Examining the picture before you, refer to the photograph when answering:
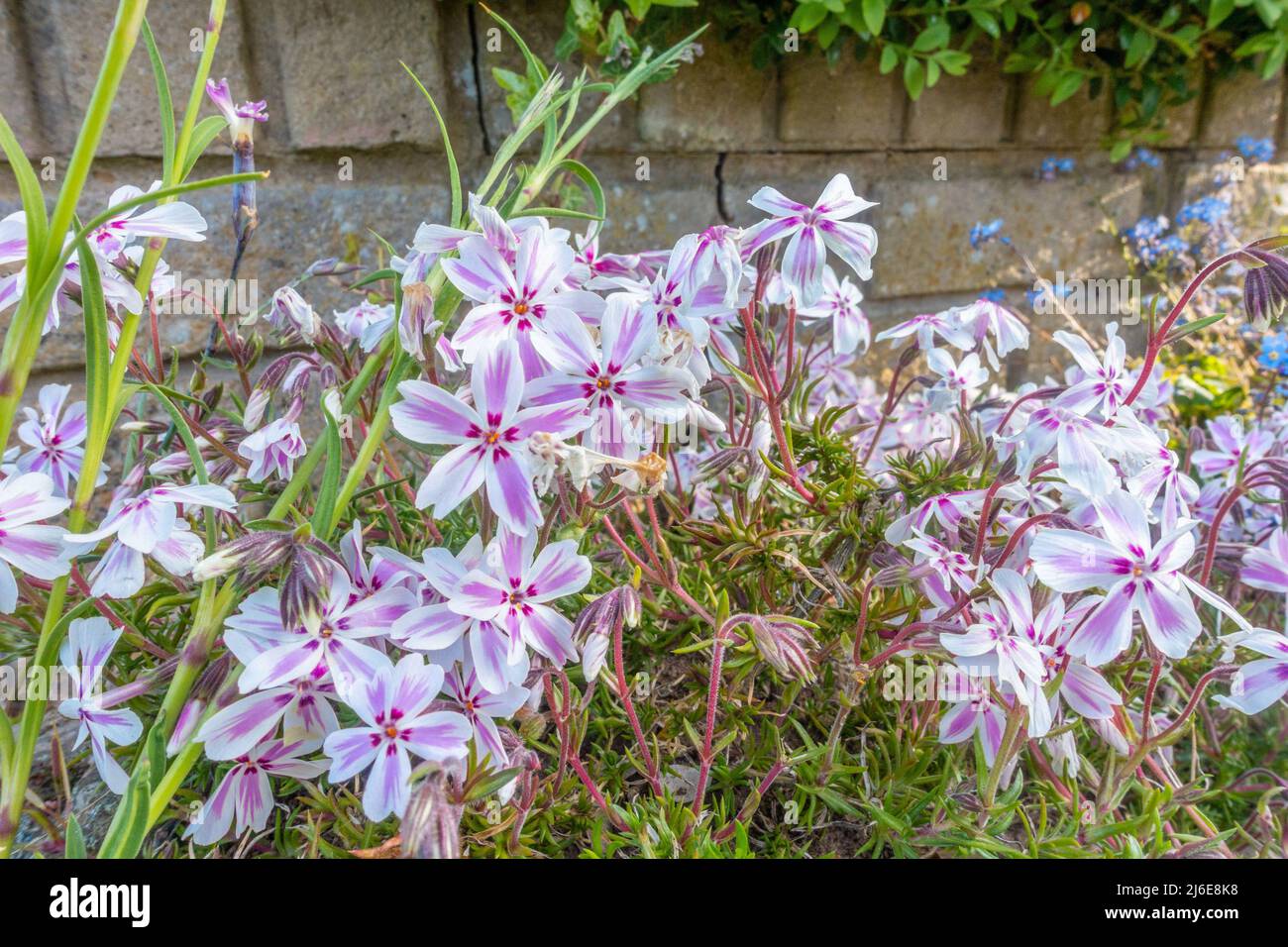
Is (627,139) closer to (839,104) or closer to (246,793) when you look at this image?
(839,104)

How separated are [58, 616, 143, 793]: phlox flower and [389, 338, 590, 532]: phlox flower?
0.99ft

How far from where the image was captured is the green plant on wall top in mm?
1733

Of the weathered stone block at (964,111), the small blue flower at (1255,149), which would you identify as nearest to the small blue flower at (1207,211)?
the small blue flower at (1255,149)

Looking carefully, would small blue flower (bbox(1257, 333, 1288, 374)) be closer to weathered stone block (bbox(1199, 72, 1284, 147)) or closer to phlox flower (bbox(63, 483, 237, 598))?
weathered stone block (bbox(1199, 72, 1284, 147))

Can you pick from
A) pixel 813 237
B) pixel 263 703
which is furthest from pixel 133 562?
pixel 813 237

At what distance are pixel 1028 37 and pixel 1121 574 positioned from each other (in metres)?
1.74

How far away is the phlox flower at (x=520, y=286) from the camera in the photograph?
67 cm

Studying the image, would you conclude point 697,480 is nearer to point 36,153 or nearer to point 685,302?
point 685,302

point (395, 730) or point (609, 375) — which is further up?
point (609, 375)

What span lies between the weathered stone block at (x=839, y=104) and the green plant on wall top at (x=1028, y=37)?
0.04 metres

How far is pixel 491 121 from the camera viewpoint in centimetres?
171

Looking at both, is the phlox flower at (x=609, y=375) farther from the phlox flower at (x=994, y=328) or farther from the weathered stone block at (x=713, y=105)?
the weathered stone block at (x=713, y=105)

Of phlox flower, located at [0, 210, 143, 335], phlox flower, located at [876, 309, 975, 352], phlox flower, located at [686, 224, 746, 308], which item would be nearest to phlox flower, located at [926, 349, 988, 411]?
phlox flower, located at [876, 309, 975, 352]

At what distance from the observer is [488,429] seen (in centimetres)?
63
